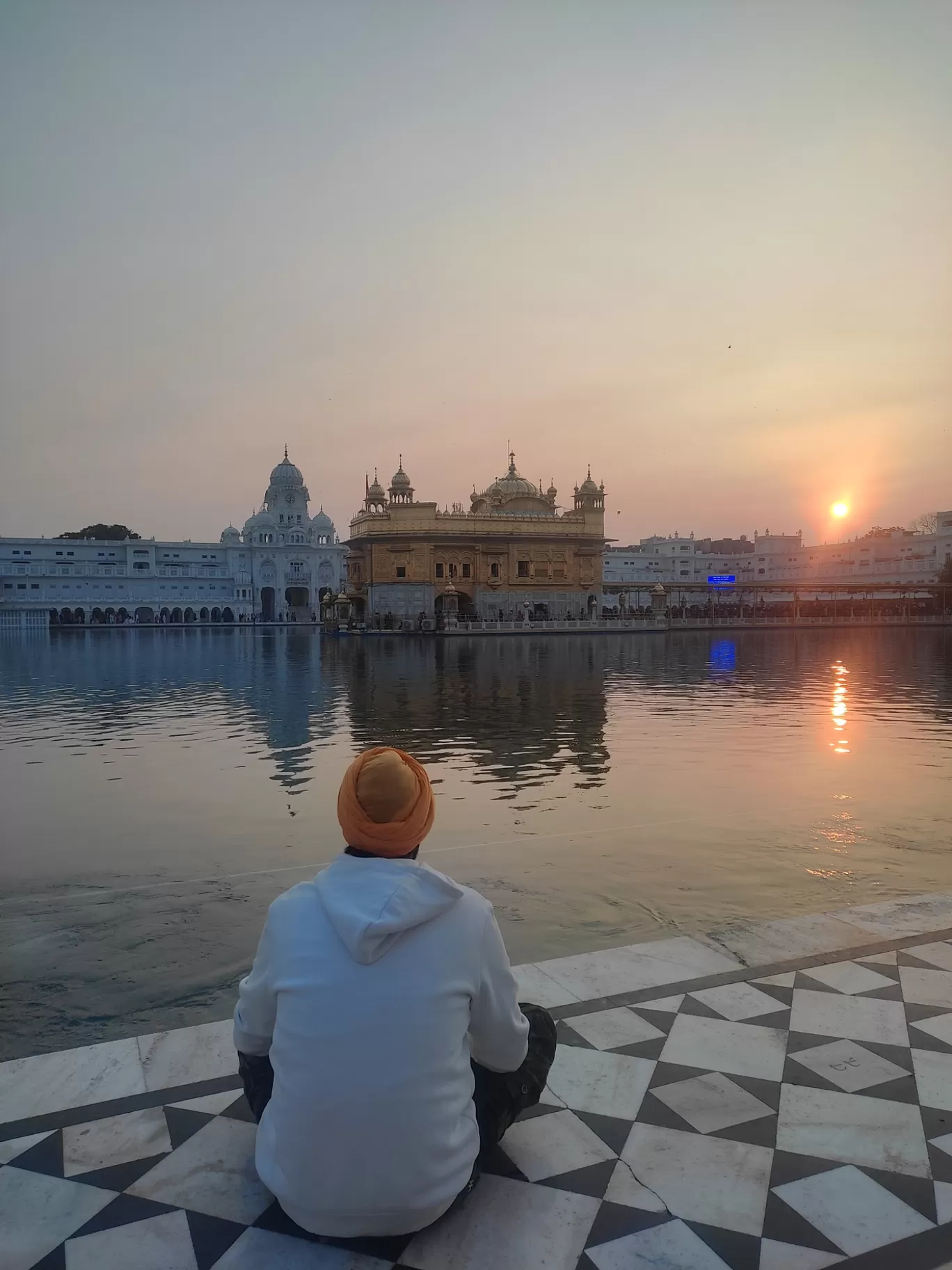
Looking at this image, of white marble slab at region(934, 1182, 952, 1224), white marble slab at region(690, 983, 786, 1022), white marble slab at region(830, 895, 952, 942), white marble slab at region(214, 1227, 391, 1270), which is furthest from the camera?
white marble slab at region(830, 895, 952, 942)

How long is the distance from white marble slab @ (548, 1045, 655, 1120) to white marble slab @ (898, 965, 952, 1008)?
1.21 meters

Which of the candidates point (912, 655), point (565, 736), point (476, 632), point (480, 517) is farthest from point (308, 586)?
point (565, 736)

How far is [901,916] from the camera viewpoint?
14.9ft

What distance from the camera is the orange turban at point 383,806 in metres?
2.21

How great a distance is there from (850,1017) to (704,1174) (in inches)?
45.8

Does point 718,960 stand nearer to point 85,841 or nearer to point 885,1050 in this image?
point 885,1050

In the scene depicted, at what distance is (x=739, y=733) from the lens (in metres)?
12.1

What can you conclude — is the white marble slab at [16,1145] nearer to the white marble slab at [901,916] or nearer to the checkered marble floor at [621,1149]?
the checkered marble floor at [621,1149]

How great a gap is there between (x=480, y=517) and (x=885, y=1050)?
55497 millimetres

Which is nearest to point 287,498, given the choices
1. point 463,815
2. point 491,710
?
point 491,710

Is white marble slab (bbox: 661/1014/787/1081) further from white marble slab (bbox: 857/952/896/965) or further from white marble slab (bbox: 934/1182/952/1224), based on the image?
white marble slab (bbox: 857/952/896/965)

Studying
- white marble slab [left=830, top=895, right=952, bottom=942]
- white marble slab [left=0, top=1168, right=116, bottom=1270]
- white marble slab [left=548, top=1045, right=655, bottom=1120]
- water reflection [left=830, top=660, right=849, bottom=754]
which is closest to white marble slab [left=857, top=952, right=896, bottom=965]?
white marble slab [left=830, top=895, right=952, bottom=942]

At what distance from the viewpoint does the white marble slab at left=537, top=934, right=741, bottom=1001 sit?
3.70m

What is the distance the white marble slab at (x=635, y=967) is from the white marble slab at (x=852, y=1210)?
1215 mm
